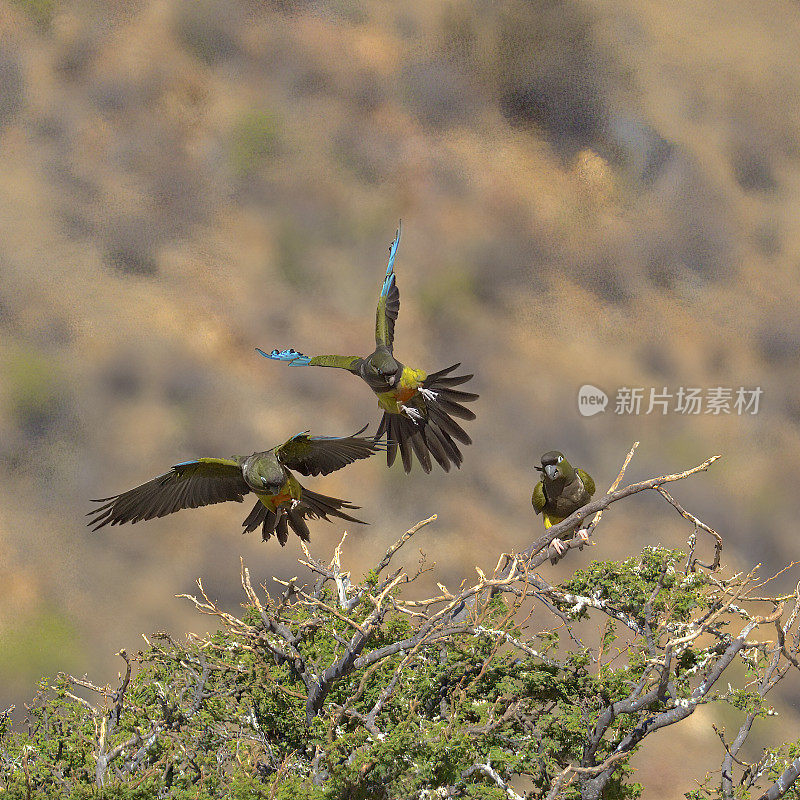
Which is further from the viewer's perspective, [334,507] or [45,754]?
[334,507]

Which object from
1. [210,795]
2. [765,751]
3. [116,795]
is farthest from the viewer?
[765,751]

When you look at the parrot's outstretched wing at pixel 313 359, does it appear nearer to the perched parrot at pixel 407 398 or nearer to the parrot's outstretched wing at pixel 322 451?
the perched parrot at pixel 407 398

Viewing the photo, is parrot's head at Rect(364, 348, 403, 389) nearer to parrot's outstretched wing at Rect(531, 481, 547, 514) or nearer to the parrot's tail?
the parrot's tail

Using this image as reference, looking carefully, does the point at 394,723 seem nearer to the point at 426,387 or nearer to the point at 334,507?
the point at 334,507

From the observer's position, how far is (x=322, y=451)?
6266 millimetres

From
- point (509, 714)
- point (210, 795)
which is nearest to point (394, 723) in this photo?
point (509, 714)

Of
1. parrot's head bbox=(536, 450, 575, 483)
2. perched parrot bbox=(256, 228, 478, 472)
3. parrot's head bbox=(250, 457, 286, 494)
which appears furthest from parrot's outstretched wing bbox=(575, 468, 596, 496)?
parrot's head bbox=(250, 457, 286, 494)

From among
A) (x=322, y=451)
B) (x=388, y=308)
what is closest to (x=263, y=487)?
(x=322, y=451)

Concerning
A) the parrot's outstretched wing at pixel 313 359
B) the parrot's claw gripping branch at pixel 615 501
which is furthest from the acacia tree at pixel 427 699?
the parrot's outstretched wing at pixel 313 359

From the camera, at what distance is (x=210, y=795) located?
195 inches

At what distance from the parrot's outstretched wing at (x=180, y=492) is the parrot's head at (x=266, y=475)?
0.91 ft

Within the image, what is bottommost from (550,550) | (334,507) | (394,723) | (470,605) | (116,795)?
(116,795)

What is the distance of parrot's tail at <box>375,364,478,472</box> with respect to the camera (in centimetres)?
626

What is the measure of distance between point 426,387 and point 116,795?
3.56m
